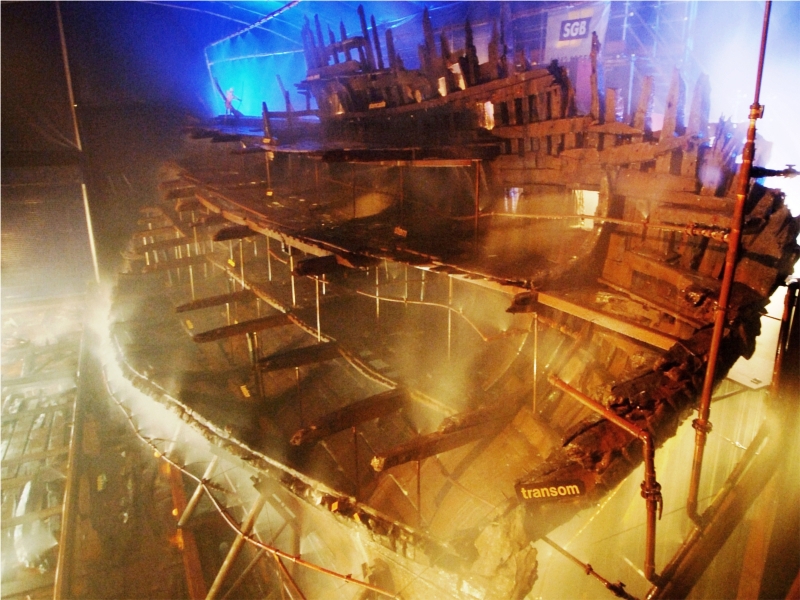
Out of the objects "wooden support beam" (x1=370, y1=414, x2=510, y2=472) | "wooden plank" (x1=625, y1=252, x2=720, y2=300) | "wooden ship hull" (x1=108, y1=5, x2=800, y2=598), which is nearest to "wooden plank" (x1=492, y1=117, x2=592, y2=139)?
"wooden ship hull" (x1=108, y1=5, x2=800, y2=598)

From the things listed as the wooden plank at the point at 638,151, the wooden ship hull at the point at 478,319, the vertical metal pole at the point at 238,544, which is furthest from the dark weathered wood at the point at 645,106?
the vertical metal pole at the point at 238,544

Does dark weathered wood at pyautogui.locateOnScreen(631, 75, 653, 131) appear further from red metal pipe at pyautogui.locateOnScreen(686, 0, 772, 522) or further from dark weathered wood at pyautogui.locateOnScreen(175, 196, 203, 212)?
dark weathered wood at pyautogui.locateOnScreen(175, 196, 203, 212)

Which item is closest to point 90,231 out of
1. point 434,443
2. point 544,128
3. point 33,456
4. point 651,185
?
point 33,456

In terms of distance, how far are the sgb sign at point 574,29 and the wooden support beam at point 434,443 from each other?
1052 centimetres

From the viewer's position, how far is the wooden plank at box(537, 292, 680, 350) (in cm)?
397

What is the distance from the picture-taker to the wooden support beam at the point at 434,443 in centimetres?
439

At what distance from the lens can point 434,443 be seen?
4832mm

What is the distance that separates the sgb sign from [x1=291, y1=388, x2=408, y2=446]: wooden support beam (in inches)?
418

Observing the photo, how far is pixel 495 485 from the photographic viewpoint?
18.0 ft

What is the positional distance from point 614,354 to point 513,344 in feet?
5.53

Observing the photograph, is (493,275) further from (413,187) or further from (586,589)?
(413,187)

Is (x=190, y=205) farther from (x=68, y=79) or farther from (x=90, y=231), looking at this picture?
(x=90, y=231)

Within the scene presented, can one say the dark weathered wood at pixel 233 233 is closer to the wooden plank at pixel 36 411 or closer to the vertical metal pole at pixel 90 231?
the wooden plank at pixel 36 411

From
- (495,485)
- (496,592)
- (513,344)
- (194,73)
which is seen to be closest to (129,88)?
(194,73)
